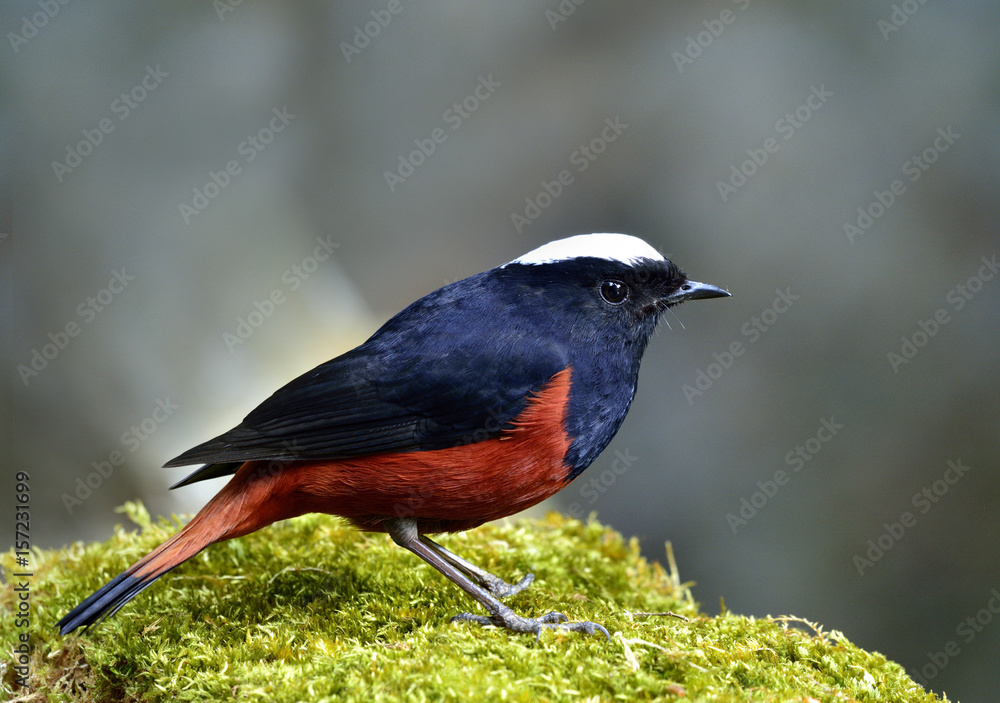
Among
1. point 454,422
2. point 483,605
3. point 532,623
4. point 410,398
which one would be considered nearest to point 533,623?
point 532,623

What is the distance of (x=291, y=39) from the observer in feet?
24.0

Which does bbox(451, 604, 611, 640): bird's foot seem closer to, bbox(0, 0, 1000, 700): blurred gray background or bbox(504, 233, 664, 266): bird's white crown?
bbox(504, 233, 664, 266): bird's white crown

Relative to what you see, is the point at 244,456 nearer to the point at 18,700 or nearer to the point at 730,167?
the point at 18,700

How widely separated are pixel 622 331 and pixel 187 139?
5.14 meters

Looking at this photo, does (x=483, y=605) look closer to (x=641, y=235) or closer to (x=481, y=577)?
(x=481, y=577)

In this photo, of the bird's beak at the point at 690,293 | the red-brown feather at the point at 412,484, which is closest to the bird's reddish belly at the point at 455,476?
the red-brown feather at the point at 412,484

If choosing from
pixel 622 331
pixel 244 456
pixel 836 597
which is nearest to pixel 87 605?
pixel 244 456

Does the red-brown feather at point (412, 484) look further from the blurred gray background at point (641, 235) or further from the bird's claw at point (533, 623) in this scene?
the blurred gray background at point (641, 235)

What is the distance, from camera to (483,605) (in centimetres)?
312

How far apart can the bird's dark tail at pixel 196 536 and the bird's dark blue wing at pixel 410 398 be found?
152 millimetres

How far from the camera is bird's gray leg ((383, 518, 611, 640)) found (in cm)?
292

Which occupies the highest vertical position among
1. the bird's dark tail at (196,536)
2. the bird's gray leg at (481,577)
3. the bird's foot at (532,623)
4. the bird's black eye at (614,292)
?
the bird's black eye at (614,292)

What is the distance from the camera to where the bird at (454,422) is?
3.07 meters

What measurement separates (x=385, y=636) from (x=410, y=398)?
3.06ft
